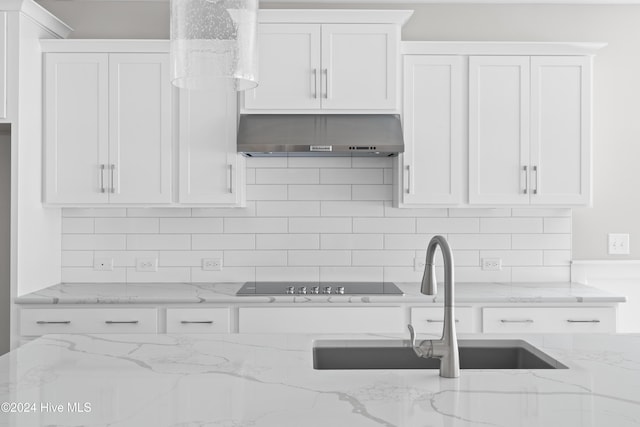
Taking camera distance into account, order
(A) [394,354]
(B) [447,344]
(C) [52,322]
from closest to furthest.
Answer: (B) [447,344] < (A) [394,354] < (C) [52,322]

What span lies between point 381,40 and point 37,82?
2.02m

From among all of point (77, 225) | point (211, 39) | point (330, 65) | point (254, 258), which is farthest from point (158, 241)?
point (211, 39)

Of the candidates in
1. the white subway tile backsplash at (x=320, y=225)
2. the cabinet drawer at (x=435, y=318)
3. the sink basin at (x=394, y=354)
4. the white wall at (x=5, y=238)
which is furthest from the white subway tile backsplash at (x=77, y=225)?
the sink basin at (x=394, y=354)

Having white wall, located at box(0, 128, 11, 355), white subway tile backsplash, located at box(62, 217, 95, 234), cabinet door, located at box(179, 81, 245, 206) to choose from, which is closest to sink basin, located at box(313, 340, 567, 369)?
cabinet door, located at box(179, 81, 245, 206)

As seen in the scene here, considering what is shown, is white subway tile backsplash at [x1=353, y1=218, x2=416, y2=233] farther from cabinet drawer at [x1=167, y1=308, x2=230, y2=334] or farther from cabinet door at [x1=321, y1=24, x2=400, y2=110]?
cabinet drawer at [x1=167, y1=308, x2=230, y2=334]

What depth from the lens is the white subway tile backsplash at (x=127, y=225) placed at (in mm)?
3812

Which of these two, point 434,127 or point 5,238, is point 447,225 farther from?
point 5,238

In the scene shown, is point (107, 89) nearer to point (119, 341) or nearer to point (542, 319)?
point (119, 341)

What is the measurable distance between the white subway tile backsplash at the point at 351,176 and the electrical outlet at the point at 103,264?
4.80 ft

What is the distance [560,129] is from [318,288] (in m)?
1.71

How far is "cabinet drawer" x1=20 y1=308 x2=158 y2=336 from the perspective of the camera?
126 inches

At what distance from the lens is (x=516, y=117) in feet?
11.4

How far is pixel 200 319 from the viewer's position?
3225 millimetres

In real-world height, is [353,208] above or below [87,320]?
above
